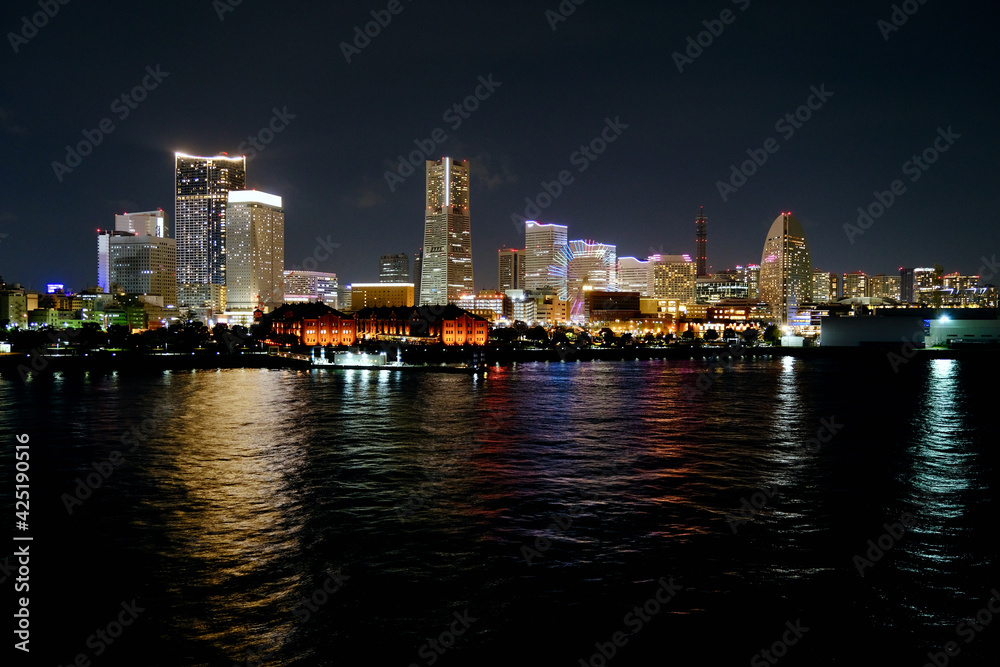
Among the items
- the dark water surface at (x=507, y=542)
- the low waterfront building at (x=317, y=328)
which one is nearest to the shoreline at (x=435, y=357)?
the low waterfront building at (x=317, y=328)

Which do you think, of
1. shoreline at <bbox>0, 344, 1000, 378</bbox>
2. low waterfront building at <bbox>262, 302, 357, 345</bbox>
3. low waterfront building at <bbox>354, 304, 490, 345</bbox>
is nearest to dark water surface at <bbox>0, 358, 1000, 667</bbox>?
shoreline at <bbox>0, 344, 1000, 378</bbox>

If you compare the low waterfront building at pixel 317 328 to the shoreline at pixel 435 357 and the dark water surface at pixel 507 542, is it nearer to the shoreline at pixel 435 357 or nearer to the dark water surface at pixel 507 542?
the shoreline at pixel 435 357

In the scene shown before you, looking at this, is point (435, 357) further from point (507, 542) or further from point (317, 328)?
point (507, 542)

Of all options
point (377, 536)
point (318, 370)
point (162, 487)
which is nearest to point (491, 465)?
point (377, 536)

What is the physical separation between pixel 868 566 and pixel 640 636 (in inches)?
248

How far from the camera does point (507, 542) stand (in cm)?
1595

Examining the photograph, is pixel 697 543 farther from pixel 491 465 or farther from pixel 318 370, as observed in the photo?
pixel 318 370

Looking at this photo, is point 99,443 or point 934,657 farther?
point 99,443

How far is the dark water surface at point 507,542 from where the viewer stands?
11.4 m

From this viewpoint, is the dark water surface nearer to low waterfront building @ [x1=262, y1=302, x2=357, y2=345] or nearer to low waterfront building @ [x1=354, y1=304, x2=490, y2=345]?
low waterfront building @ [x1=354, y1=304, x2=490, y2=345]

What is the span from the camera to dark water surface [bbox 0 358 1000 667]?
11.4m

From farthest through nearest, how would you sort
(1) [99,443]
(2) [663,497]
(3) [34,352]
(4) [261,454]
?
1. (3) [34,352]
2. (1) [99,443]
3. (4) [261,454]
4. (2) [663,497]

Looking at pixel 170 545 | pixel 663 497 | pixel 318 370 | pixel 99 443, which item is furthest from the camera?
pixel 318 370

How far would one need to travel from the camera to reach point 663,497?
792 inches
